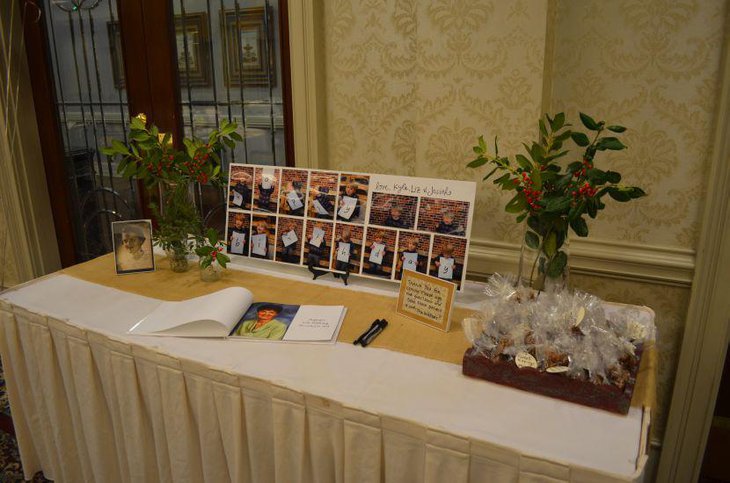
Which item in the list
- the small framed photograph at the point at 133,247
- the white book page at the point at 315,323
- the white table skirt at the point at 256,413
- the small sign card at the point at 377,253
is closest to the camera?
the white table skirt at the point at 256,413

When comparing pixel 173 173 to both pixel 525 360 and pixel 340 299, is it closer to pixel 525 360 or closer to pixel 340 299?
pixel 340 299

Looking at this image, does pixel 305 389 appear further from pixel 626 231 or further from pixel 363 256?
pixel 626 231

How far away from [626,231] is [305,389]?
110 centimetres

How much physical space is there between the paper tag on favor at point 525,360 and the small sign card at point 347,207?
662 millimetres

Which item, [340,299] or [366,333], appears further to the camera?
[340,299]

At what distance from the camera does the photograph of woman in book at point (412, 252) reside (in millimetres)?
1447

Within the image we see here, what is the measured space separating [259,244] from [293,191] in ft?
0.67

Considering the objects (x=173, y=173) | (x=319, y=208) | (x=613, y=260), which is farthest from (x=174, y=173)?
(x=613, y=260)

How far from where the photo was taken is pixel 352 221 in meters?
1.55

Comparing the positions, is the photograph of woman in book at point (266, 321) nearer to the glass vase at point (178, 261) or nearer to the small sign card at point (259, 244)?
the small sign card at point (259, 244)

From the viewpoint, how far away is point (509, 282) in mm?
1319

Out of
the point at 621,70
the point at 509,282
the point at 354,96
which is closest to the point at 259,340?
the point at 509,282

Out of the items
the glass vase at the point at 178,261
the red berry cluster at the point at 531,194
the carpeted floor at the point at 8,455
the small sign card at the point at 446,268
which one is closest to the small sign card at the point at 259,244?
the glass vase at the point at 178,261

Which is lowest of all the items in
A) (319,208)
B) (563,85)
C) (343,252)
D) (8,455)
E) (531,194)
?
(8,455)
